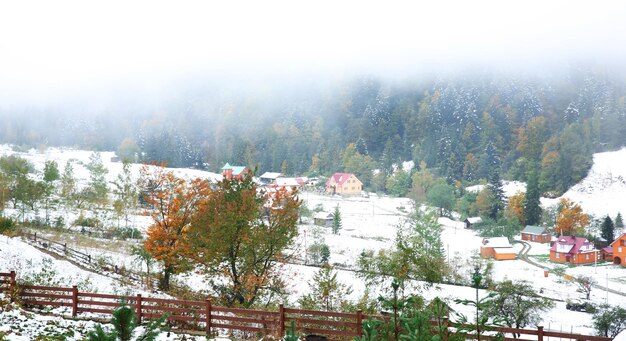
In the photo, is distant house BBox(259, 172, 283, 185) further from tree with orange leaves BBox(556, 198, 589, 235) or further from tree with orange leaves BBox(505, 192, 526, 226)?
tree with orange leaves BBox(556, 198, 589, 235)

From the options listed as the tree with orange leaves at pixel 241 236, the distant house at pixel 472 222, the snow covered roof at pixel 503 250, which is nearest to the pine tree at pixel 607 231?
the distant house at pixel 472 222

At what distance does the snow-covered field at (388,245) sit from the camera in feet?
77.0

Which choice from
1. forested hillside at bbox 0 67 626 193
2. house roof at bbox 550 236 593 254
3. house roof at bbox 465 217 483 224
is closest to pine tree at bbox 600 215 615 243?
house roof at bbox 550 236 593 254

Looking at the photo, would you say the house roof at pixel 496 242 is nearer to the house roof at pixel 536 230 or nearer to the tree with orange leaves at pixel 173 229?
the house roof at pixel 536 230

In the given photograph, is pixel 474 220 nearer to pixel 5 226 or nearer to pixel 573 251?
pixel 573 251

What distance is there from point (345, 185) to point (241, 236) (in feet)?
291

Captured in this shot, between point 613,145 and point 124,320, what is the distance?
129 meters

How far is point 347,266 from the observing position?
47.5 metres

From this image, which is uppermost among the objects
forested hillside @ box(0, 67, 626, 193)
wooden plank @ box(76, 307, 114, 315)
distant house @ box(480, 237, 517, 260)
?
forested hillside @ box(0, 67, 626, 193)

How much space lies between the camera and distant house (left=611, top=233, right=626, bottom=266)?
57.1 metres

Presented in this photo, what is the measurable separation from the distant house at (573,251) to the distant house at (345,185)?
54204 millimetres

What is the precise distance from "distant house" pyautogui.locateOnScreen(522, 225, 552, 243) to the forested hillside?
24.3 metres

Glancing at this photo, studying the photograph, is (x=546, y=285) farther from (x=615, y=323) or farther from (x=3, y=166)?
(x=3, y=166)

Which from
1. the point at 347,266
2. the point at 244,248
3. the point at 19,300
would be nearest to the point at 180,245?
the point at 244,248
